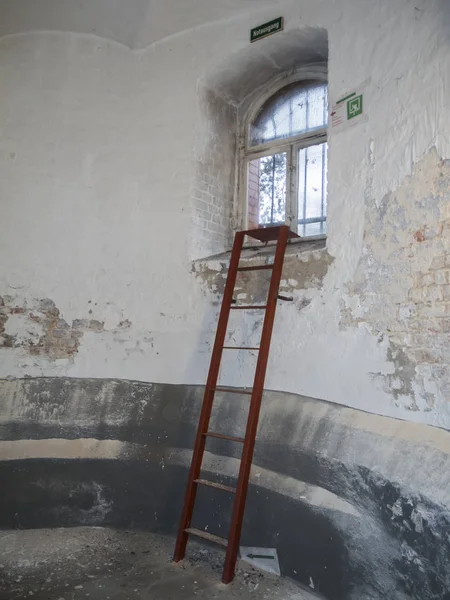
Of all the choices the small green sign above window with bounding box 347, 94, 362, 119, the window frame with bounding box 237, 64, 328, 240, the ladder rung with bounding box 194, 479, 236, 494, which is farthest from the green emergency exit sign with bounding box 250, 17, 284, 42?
the ladder rung with bounding box 194, 479, 236, 494

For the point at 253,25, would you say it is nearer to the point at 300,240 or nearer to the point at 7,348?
the point at 300,240

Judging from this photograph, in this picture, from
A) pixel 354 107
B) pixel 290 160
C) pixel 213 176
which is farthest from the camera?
pixel 213 176

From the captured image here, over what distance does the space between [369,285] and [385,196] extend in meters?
0.48

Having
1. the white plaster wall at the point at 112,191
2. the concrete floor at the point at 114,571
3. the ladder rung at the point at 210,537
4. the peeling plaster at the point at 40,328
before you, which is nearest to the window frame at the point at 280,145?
the white plaster wall at the point at 112,191

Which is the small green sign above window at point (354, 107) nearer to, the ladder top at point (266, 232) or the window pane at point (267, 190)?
the ladder top at point (266, 232)

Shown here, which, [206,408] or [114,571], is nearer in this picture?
[114,571]

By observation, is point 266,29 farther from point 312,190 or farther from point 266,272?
point 266,272

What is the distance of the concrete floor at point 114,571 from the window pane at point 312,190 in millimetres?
2257

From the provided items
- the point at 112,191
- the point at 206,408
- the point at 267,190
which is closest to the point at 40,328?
the point at 112,191

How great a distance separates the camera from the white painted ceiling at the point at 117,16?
12.3 ft

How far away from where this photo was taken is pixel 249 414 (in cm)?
286

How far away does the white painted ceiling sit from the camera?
3.74 m

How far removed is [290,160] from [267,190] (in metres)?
0.30

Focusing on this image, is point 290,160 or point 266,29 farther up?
point 266,29
